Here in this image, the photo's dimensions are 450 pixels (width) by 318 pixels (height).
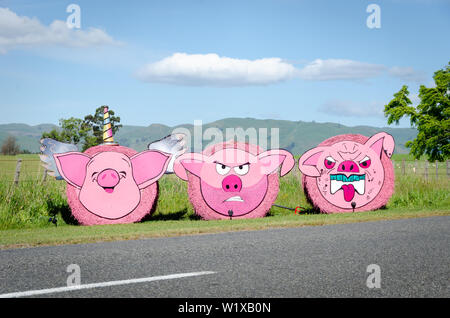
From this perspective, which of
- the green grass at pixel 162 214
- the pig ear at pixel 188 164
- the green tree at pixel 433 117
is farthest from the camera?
the green tree at pixel 433 117

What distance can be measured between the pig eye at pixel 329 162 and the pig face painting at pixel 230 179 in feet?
5.58

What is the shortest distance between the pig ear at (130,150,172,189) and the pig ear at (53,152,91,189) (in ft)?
3.88

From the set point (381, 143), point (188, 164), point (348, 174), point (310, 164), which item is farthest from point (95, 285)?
point (381, 143)

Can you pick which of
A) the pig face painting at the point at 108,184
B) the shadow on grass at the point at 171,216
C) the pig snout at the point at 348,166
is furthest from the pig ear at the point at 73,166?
the pig snout at the point at 348,166

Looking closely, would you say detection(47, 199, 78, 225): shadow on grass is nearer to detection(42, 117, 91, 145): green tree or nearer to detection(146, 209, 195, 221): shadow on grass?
detection(146, 209, 195, 221): shadow on grass

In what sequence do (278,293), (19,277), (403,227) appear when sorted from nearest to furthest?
(278,293)
(19,277)
(403,227)

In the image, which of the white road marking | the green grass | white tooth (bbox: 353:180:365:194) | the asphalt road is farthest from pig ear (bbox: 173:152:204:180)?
the white road marking

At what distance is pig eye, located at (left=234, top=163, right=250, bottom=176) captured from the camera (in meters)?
12.1

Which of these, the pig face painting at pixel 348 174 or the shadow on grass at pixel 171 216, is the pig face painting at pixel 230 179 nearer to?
the shadow on grass at pixel 171 216

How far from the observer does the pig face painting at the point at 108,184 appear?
37.8 ft

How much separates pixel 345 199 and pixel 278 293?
9.13 metres
